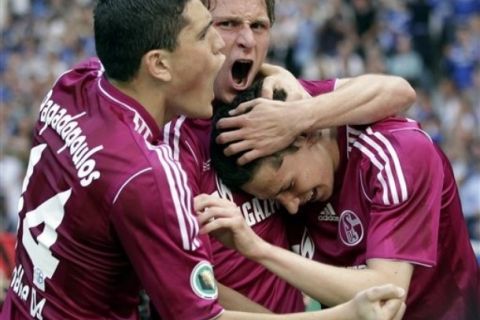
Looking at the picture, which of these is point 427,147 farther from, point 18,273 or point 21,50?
point 21,50

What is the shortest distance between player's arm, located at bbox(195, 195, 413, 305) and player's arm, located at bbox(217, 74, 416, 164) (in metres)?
0.49

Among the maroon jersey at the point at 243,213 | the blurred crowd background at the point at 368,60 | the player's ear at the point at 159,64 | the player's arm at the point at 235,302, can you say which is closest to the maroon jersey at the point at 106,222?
the player's ear at the point at 159,64

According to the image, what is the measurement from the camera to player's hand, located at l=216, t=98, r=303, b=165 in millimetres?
5430

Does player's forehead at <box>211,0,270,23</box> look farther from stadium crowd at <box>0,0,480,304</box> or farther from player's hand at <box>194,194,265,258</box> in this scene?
stadium crowd at <box>0,0,480,304</box>

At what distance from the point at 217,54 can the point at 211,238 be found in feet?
2.92

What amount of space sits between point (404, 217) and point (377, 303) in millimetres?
818

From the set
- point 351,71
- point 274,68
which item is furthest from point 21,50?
point 274,68

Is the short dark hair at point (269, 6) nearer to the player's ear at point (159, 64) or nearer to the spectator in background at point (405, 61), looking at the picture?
the player's ear at point (159, 64)

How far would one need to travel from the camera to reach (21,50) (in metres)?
22.3

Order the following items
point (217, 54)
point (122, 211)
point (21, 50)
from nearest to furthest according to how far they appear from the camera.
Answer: point (122, 211) < point (217, 54) < point (21, 50)

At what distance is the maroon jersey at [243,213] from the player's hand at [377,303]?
115 centimetres

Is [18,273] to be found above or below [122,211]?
below

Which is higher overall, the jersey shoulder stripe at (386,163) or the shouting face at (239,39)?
the shouting face at (239,39)

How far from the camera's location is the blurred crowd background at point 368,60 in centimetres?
1509
